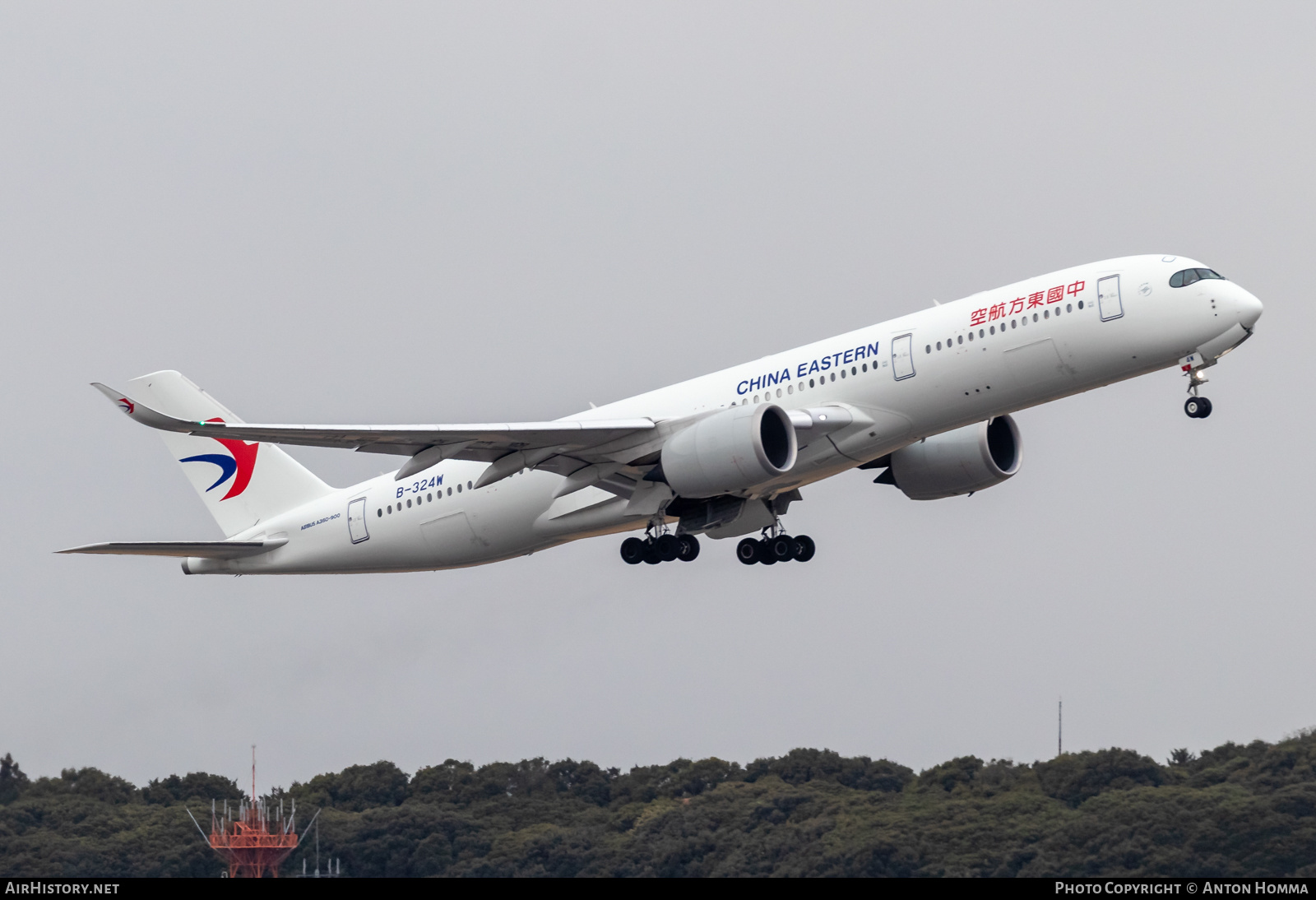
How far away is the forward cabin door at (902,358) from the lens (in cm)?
4091

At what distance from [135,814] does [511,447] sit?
30.2 meters

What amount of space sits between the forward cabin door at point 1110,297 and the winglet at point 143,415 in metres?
18.3

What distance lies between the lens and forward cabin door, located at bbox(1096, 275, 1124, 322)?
39.5 meters

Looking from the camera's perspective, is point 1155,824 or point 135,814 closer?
point 1155,824

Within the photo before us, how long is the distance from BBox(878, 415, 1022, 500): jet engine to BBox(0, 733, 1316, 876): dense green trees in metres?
16.8

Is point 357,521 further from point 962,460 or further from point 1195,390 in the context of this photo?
point 1195,390

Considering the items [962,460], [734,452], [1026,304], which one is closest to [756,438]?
[734,452]

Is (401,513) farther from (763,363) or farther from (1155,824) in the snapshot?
(1155,824)

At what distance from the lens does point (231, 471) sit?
52.1 meters

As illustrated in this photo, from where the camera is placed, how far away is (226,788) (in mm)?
68438

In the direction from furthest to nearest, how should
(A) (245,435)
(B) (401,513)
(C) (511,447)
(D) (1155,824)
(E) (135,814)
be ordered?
1. (E) (135,814)
2. (D) (1155,824)
3. (B) (401,513)
4. (C) (511,447)
5. (A) (245,435)

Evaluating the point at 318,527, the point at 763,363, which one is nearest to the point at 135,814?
the point at 318,527

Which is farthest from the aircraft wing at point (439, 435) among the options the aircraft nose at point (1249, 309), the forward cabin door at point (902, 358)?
the aircraft nose at point (1249, 309)

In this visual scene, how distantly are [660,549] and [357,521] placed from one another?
27.8 feet
